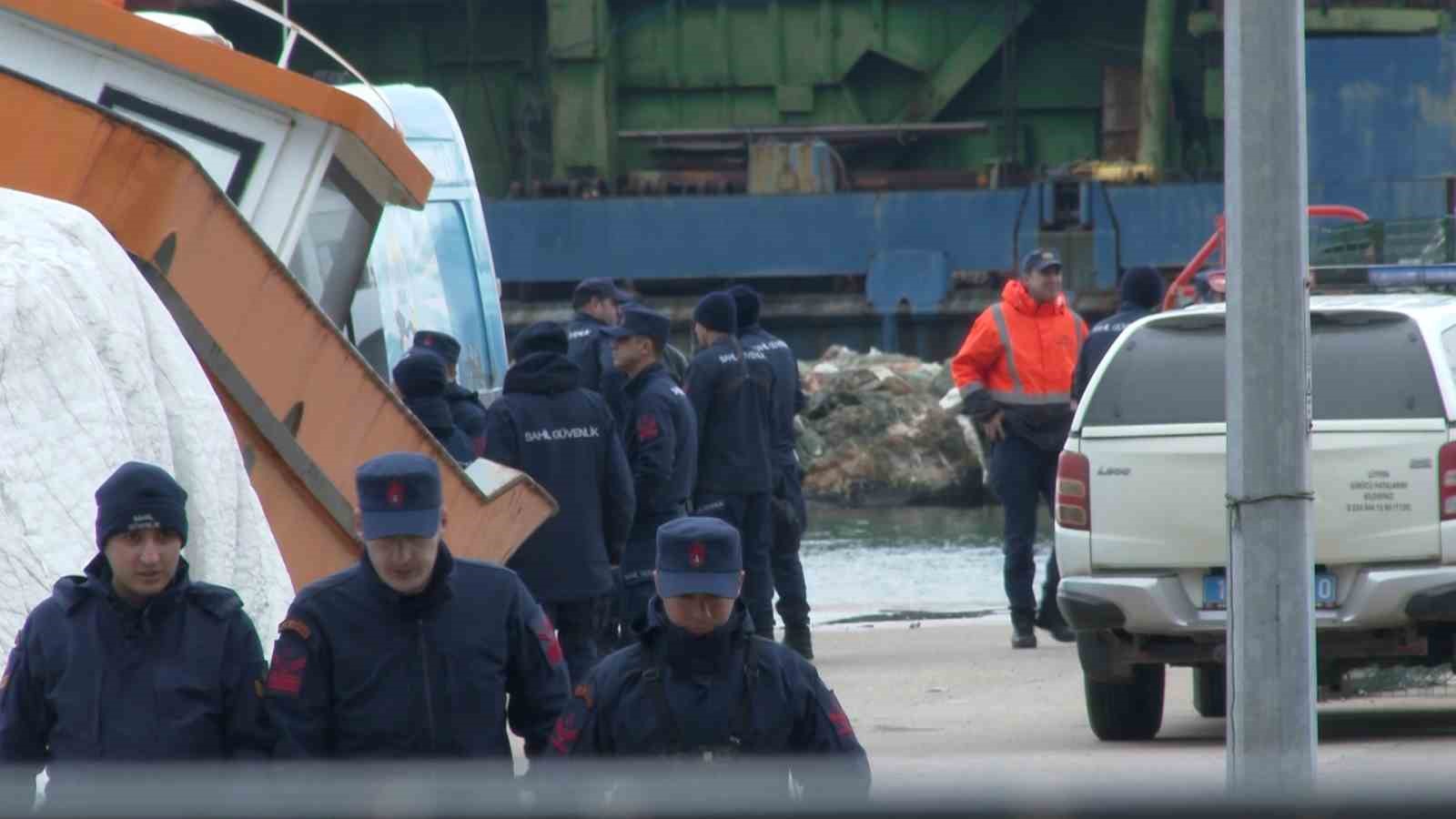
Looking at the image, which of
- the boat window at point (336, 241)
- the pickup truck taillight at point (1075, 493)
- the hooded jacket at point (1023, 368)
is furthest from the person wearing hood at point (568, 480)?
the hooded jacket at point (1023, 368)

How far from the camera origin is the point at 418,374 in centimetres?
927

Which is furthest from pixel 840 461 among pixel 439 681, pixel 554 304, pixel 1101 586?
pixel 439 681

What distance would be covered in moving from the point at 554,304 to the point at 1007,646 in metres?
18.9

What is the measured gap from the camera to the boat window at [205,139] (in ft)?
24.6

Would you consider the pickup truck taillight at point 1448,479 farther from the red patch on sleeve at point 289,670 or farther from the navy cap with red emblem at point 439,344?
the red patch on sleeve at point 289,670

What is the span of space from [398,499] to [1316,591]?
15.4 feet

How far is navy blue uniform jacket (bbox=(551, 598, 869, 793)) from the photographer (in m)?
4.63

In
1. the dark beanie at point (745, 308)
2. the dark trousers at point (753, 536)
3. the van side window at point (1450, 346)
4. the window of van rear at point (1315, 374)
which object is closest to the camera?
the window of van rear at point (1315, 374)

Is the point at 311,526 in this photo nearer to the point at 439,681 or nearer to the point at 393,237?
Result: the point at 439,681

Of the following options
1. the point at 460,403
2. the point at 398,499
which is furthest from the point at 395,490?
the point at 460,403

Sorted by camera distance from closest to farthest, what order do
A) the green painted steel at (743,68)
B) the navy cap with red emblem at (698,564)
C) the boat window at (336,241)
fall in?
the navy cap with red emblem at (698,564) → the boat window at (336,241) → the green painted steel at (743,68)

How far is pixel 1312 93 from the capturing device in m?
28.7

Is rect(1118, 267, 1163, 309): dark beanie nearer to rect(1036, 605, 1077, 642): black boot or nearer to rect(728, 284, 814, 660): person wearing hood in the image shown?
rect(1036, 605, 1077, 642): black boot

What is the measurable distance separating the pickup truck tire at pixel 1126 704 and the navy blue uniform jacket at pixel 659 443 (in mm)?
1840
